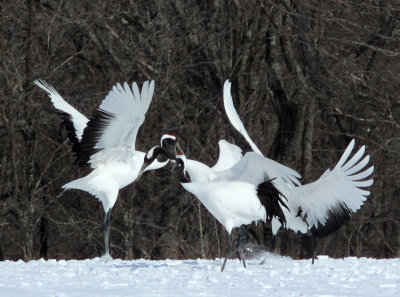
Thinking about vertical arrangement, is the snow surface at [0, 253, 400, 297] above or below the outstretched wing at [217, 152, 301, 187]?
below

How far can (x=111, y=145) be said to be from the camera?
1303 centimetres

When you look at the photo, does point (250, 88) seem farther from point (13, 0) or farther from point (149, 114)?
point (13, 0)

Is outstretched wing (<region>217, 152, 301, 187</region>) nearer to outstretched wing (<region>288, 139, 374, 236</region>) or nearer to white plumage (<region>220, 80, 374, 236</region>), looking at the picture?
white plumage (<region>220, 80, 374, 236</region>)

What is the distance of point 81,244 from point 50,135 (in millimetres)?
2885

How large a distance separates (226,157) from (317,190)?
1.72 m

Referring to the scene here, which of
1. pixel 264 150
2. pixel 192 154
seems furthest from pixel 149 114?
pixel 264 150

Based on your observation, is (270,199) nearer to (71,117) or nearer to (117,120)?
(117,120)

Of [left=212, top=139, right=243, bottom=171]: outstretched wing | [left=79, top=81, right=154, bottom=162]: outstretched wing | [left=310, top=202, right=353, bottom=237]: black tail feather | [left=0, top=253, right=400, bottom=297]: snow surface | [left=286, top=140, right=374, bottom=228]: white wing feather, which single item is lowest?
[left=0, top=253, right=400, bottom=297]: snow surface

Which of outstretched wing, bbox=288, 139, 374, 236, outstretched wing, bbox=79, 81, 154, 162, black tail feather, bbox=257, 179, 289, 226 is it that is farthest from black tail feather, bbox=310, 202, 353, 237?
outstretched wing, bbox=79, 81, 154, 162

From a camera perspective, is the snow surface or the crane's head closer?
the snow surface

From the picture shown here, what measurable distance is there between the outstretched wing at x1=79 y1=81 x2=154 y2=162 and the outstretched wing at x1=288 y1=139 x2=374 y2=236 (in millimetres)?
2173

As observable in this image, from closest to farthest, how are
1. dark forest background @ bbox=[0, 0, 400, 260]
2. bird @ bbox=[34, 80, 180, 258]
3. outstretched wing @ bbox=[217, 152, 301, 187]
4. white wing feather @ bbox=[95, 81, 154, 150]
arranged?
1. outstretched wing @ bbox=[217, 152, 301, 187]
2. white wing feather @ bbox=[95, 81, 154, 150]
3. bird @ bbox=[34, 80, 180, 258]
4. dark forest background @ bbox=[0, 0, 400, 260]

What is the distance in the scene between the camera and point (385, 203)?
2206 cm

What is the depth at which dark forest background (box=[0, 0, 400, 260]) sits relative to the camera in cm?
1888
